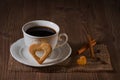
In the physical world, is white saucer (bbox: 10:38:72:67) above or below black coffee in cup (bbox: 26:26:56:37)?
below

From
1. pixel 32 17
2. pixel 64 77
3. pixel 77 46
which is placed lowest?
pixel 64 77

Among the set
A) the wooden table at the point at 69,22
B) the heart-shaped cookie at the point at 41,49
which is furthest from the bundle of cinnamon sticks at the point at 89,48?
the heart-shaped cookie at the point at 41,49

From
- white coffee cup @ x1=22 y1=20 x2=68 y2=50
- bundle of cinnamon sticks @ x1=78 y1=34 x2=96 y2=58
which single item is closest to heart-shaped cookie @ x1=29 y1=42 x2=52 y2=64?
white coffee cup @ x1=22 y1=20 x2=68 y2=50

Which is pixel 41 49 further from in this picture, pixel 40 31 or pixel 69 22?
pixel 69 22

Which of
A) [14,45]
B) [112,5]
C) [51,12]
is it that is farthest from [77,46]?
[112,5]

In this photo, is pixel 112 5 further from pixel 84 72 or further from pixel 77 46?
pixel 84 72

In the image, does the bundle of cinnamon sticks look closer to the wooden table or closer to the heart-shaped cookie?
the wooden table

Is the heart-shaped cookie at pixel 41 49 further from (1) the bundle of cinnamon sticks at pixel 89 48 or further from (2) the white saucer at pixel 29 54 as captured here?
(1) the bundle of cinnamon sticks at pixel 89 48
